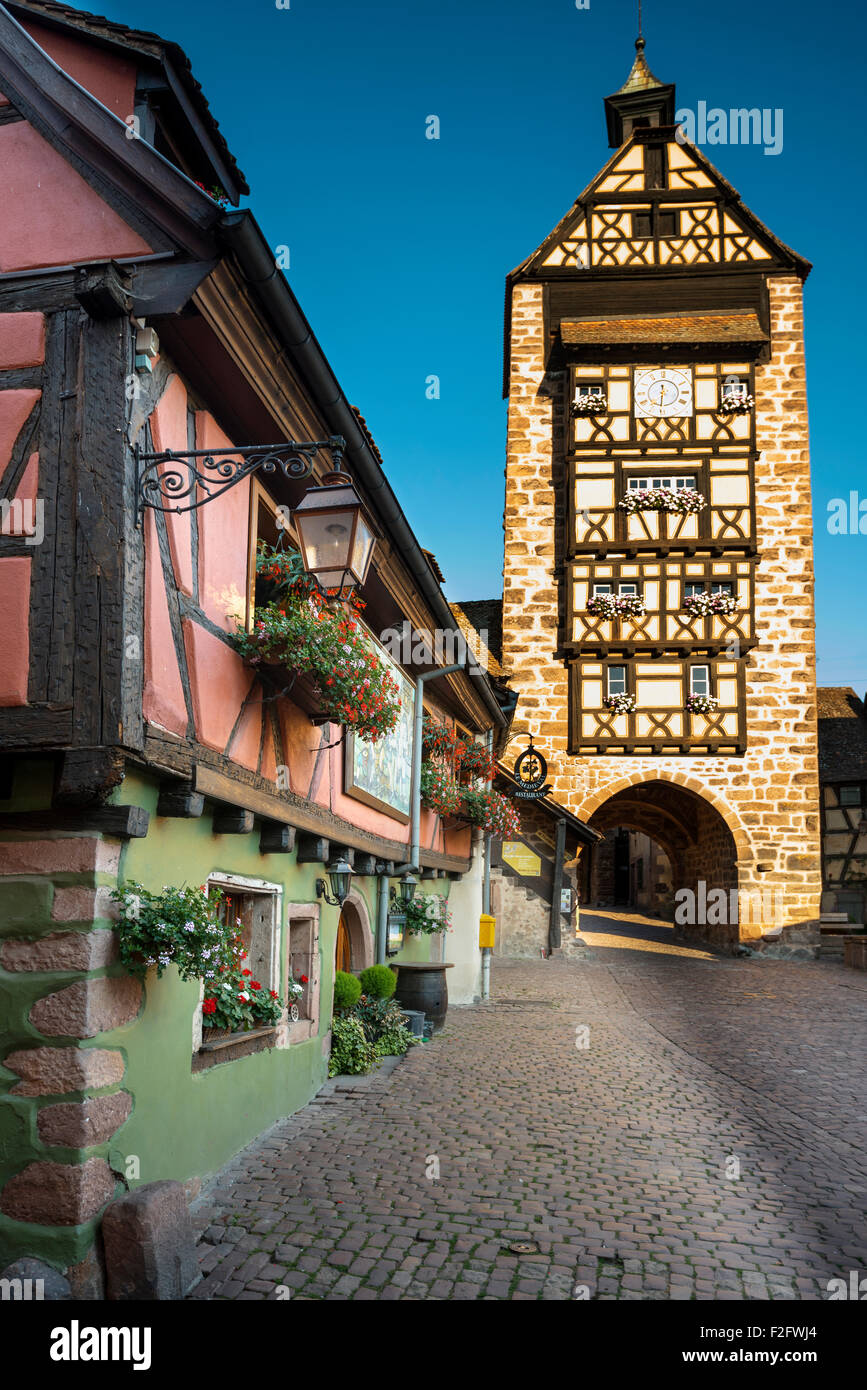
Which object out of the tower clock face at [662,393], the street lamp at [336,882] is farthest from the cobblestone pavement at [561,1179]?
the tower clock face at [662,393]

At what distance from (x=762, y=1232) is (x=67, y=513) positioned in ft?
14.4

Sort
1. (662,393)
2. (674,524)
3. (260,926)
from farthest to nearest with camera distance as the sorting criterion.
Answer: (662,393)
(674,524)
(260,926)

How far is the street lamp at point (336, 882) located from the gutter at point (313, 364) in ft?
8.08

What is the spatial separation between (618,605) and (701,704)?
276cm

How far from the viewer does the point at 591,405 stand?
22656 millimetres

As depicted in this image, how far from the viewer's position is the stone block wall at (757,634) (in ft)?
72.0

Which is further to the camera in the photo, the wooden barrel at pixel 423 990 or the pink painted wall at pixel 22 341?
the wooden barrel at pixel 423 990

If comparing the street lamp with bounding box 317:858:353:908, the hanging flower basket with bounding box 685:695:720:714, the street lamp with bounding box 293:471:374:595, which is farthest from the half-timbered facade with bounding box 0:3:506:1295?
the hanging flower basket with bounding box 685:695:720:714

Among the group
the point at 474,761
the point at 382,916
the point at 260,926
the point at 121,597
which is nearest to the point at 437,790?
the point at 382,916

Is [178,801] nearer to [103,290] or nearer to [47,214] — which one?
[103,290]

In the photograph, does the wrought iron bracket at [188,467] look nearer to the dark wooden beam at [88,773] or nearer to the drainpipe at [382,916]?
the dark wooden beam at [88,773]

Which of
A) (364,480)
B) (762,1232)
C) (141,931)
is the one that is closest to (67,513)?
(141,931)

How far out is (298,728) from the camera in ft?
21.5

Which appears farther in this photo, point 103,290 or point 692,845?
point 692,845
